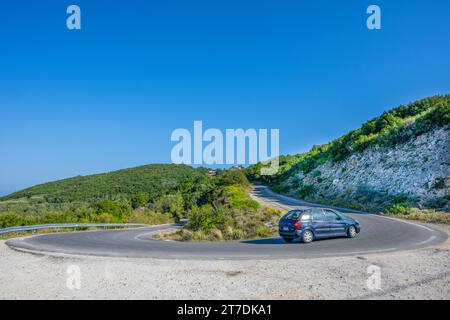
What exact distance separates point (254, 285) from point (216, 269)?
6.29ft

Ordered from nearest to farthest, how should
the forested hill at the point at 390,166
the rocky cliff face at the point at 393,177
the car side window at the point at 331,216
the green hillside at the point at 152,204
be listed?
the car side window at the point at 331,216
the green hillside at the point at 152,204
the rocky cliff face at the point at 393,177
the forested hill at the point at 390,166

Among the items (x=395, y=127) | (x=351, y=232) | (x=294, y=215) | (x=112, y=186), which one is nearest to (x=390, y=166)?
(x=395, y=127)

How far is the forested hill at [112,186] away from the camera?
71562 millimetres

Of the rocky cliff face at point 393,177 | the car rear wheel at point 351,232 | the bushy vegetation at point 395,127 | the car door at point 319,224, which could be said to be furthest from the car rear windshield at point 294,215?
the bushy vegetation at point 395,127

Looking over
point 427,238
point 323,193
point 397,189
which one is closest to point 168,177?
point 323,193

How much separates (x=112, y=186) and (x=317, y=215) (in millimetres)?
75012

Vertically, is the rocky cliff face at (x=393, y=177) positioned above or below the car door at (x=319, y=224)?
above

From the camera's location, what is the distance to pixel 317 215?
50.6 feet

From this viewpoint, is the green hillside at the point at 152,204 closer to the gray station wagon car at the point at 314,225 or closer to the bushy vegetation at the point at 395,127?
the gray station wagon car at the point at 314,225

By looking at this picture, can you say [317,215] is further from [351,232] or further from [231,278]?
[231,278]

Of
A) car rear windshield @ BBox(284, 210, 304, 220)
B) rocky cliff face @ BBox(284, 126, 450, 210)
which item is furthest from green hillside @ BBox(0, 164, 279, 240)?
rocky cliff face @ BBox(284, 126, 450, 210)

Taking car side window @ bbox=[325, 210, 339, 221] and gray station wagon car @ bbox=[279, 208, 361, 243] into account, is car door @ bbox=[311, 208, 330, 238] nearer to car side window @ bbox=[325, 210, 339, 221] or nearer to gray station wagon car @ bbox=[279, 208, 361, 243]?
gray station wagon car @ bbox=[279, 208, 361, 243]
